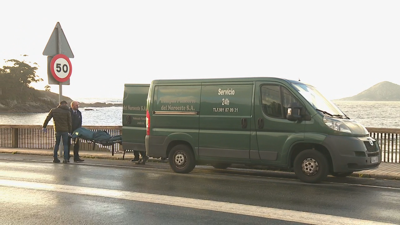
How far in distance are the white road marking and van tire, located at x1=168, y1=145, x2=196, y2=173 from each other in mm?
2910

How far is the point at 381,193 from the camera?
26.8ft

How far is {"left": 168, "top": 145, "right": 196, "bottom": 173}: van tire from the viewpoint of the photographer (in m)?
10.8

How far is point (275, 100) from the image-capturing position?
32.1ft

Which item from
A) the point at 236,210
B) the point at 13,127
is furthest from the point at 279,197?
the point at 13,127

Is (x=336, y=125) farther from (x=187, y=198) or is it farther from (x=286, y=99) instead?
(x=187, y=198)

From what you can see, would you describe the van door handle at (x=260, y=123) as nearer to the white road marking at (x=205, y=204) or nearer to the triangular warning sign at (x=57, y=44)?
the white road marking at (x=205, y=204)

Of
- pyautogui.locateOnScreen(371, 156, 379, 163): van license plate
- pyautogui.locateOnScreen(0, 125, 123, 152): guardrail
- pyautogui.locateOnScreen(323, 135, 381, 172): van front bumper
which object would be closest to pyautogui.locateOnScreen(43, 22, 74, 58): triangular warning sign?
pyautogui.locateOnScreen(0, 125, 123, 152): guardrail

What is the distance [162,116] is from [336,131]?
4142mm

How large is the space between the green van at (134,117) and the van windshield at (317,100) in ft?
14.3

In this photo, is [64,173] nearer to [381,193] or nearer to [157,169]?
[157,169]

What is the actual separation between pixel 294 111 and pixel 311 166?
117cm

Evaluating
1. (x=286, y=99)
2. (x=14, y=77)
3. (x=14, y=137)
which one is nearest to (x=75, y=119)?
(x=14, y=137)

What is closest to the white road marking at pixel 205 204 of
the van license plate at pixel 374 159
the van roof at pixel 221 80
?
the van license plate at pixel 374 159

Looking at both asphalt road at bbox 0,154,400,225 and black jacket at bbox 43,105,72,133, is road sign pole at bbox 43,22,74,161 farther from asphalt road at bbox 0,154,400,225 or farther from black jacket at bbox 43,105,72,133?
asphalt road at bbox 0,154,400,225
